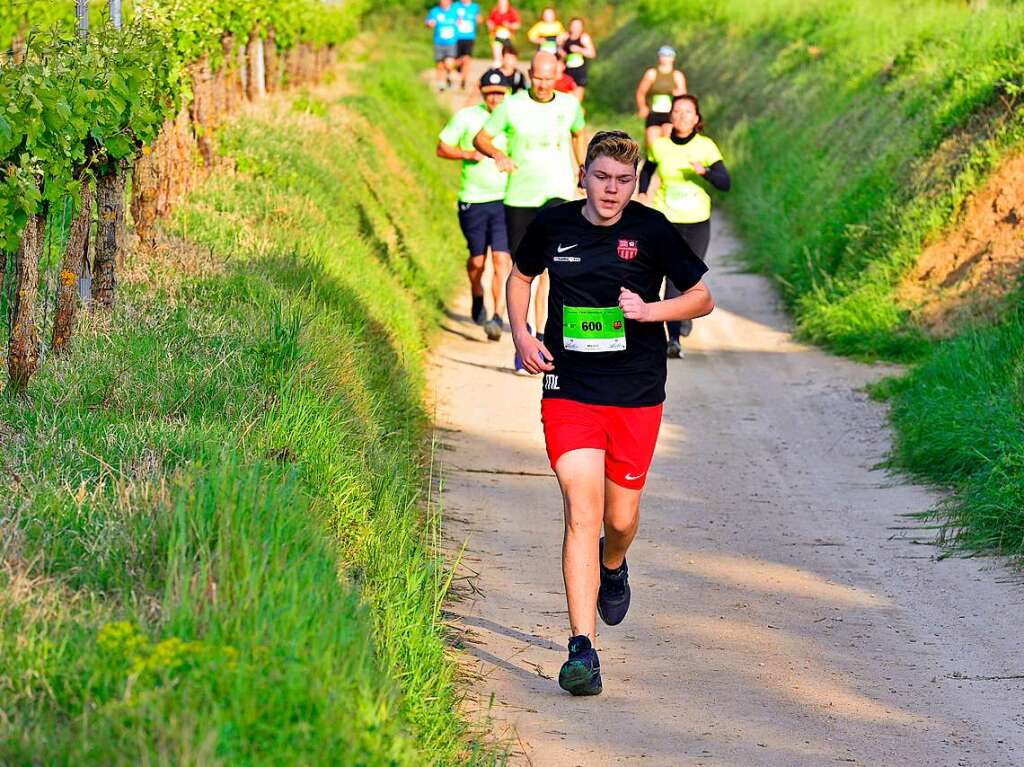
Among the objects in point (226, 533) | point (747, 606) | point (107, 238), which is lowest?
point (747, 606)

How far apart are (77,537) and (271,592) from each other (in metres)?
0.79

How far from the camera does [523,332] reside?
235 inches

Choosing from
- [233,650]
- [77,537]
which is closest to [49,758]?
[233,650]

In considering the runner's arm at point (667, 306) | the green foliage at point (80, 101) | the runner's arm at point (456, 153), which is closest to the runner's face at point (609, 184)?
the runner's arm at point (667, 306)

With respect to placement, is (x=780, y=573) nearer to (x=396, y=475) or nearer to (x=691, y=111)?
(x=396, y=475)

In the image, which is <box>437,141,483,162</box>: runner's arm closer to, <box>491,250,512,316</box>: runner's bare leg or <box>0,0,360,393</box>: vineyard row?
<box>491,250,512,316</box>: runner's bare leg

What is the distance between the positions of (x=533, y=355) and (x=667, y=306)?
0.51 meters

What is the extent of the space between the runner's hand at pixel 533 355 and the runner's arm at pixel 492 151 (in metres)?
5.27

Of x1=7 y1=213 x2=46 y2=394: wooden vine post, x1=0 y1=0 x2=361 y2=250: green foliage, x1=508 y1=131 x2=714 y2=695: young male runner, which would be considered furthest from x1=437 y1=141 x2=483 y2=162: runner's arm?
x1=508 y1=131 x2=714 y2=695: young male runner

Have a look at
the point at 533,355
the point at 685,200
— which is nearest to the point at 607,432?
the point at 533,355

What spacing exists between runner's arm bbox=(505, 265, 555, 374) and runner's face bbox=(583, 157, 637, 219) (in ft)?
1.47

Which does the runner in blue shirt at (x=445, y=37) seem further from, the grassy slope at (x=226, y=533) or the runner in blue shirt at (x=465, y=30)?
the grassy slope at (x=226, y=533)

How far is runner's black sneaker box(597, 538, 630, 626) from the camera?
634 centimetres

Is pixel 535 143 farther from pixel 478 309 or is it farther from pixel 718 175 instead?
pixel 478 309
